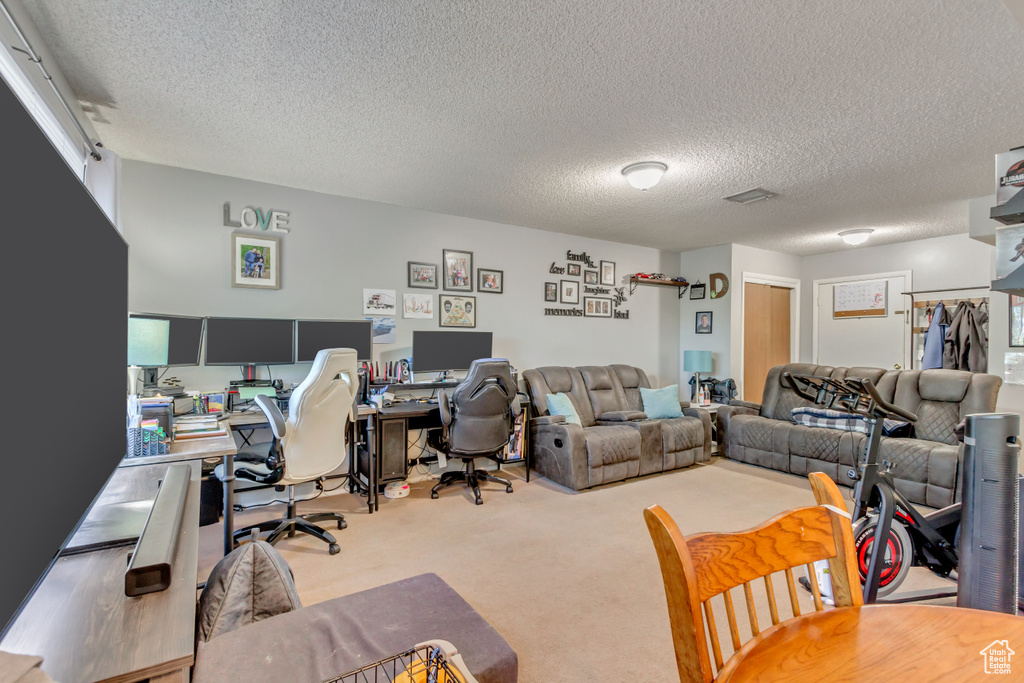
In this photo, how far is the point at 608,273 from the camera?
222 inches

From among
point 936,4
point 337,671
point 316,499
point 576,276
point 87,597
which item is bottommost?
point 316,499

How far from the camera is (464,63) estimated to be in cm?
205

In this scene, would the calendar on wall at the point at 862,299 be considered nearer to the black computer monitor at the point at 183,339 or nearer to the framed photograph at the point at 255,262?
the framed photograph at the point at 255,262

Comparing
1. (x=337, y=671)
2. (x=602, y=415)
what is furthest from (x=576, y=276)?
(x=337, y=671)

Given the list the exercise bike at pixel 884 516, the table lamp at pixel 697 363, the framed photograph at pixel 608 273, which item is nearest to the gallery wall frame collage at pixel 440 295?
the framed photograph at pixel 608 273

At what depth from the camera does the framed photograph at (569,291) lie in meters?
5.24

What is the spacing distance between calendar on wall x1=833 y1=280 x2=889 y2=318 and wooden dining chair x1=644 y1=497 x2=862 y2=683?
19.9ft

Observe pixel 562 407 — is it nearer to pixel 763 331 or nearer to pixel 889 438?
pixel 889 438

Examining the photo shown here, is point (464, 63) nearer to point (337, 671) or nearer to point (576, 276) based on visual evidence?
point (337, 671)

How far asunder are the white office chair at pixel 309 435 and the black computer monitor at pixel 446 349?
3.47 feet

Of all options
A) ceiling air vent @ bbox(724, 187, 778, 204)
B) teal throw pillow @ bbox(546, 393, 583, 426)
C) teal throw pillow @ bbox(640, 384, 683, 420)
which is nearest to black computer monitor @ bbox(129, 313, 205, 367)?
teal throw pillow @ bbox(546, 393, 583, 426)

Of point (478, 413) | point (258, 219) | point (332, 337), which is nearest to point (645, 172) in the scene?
point (478, 413)

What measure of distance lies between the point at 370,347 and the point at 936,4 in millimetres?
3740

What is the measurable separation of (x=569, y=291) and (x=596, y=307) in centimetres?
46
